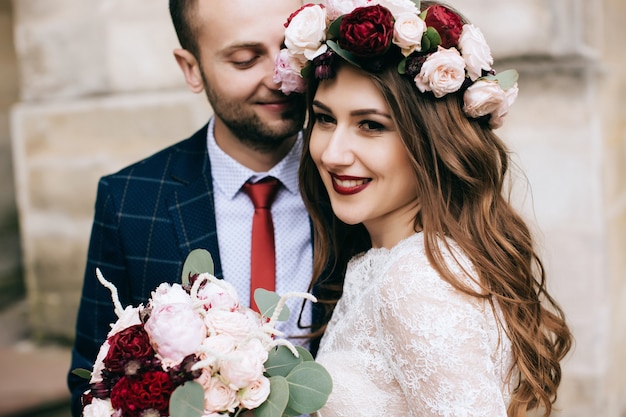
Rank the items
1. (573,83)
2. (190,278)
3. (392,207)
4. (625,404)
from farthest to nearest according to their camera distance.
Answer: (625,404), (573,83), (392,207), (190,278)

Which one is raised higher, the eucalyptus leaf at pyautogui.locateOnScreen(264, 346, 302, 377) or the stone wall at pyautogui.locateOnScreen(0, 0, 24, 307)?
the eucalyptus leaf at pyautogui.locateOnScreen(264, 346, 302, 377)

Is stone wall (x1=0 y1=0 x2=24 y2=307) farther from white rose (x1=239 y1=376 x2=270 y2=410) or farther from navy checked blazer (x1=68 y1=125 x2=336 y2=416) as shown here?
white rose (x1=239 y1=376 x2=270 y2=410)

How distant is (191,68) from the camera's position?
9.45 ft

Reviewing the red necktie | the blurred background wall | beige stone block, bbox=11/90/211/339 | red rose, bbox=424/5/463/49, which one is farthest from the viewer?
beige stone block, bbox=11/90/211/339

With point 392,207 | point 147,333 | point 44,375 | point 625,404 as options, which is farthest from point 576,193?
point 44,375

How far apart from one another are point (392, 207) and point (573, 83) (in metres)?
1.94

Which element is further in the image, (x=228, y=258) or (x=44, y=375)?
(x=44, y=375)

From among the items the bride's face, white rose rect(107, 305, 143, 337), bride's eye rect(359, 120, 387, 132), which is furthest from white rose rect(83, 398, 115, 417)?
bride's eye rect(359, 120, 387, 132)

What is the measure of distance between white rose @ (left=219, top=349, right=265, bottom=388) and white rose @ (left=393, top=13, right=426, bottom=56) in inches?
35.7

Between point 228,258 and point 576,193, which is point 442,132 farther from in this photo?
point 576,193

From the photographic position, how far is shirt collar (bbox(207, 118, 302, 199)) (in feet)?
8.82

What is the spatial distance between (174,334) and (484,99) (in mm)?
1028

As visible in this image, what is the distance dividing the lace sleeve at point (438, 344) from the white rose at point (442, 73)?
47cm

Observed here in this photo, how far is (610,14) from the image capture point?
4.03m
